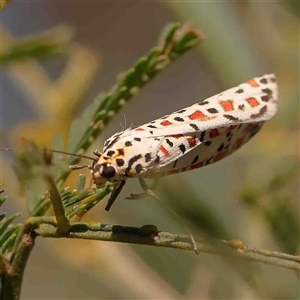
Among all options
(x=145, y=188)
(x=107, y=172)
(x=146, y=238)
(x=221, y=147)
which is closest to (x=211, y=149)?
(x=221, y=147)

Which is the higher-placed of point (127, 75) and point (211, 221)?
point (127, 75)

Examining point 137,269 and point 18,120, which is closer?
point 137,269

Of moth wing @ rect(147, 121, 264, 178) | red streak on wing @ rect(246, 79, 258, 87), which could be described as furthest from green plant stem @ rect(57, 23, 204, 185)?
red streak on wing @ rect(246, 79, 258, 87)

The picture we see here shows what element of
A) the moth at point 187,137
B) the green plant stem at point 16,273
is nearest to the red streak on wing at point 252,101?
the moth at point 187,137

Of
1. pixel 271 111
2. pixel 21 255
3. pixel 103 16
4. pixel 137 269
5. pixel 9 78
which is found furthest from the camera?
pixel 103 16

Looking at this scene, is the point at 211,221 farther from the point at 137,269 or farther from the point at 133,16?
the point at 133,16

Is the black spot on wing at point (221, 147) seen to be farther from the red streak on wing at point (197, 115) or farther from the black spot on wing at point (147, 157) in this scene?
the black spot on wing at point (147, 157)

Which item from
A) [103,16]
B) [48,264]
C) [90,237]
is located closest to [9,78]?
[48,264]

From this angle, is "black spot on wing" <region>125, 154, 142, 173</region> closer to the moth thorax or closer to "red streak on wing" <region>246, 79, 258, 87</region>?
the moth thorax
